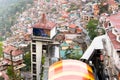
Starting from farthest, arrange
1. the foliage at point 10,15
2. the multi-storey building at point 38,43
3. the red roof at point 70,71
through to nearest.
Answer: the foliage at point 10,15
the multi-storey building at point 38,43
the red roof at point 70,71

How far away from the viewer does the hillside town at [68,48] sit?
613 centimetres

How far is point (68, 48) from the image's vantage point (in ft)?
83.3

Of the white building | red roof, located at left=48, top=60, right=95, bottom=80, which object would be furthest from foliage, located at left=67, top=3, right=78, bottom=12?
red roof, located at left=48, top=60, right=95, bottom=80

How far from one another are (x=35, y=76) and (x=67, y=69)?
61.3ft

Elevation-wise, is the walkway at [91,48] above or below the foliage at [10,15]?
above

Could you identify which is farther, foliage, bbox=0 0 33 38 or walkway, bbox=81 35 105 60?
foliage, bbox=0 0 33 38

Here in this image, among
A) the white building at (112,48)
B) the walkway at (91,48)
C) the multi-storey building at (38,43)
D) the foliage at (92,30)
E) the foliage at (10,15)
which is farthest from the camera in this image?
the foliage at (10,15)

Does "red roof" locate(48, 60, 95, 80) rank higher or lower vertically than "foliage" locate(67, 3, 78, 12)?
higher

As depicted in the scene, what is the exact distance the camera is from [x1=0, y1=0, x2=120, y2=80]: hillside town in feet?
20.1

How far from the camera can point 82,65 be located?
5.95 meters

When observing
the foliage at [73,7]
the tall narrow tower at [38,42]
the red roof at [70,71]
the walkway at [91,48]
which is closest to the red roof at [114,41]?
the walkway at [91,48]

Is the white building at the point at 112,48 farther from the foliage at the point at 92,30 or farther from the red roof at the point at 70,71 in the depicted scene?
the foliage at the point at 92,30

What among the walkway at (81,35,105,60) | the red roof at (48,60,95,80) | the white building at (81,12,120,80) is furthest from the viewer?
the white building at (81,12,120,80)

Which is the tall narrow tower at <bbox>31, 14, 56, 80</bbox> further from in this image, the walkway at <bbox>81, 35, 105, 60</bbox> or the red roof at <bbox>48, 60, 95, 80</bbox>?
the red roof at <bbox>48, 60, 95, 80</bbox>
